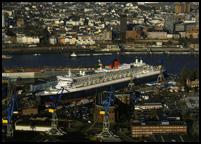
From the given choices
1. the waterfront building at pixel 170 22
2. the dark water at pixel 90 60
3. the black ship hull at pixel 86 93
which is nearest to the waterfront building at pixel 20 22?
the waterfront building at pixel 170 22

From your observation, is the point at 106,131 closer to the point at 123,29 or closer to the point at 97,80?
the point at 97,80

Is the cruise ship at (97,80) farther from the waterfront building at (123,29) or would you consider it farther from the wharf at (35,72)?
the waterfront building at (123,29)

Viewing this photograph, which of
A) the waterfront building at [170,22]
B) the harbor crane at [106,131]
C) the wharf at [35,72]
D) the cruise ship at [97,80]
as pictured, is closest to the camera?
the harbor crane at [106,131]

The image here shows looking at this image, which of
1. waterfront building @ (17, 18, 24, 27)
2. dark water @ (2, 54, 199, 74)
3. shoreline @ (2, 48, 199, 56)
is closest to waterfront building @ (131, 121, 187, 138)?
dark water @ (2, 54, 199, 74)

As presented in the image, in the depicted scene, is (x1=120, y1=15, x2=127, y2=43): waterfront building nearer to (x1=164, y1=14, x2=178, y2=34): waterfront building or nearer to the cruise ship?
(x1=164, y1=14, x2=178, y2=34): waterfront building

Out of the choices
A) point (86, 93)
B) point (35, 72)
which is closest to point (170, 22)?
point (35, 72)

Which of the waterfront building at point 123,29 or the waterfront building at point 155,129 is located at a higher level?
the waterfront building at point 155,129

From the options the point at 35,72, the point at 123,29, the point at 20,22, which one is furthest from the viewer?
the point at 20,22
